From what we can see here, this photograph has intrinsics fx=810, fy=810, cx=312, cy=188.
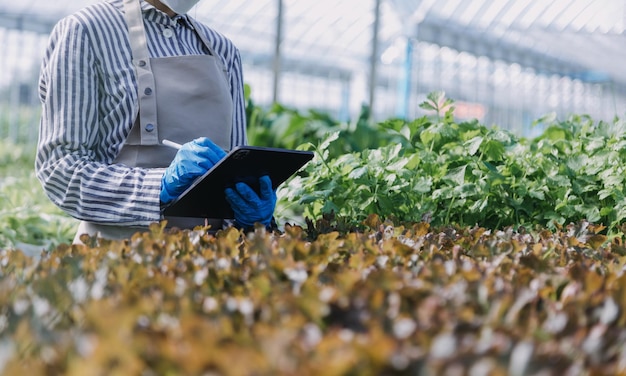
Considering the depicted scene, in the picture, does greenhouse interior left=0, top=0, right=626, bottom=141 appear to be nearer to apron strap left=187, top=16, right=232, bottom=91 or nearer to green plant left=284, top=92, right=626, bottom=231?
green plant left=284, top=92, right=626, bottom=231

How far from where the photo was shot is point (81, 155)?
2068 millimetres

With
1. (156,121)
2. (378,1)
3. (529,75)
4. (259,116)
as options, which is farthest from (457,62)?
(156,121)

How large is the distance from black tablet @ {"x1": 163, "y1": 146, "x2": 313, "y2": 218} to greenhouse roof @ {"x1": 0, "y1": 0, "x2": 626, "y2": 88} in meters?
8.45

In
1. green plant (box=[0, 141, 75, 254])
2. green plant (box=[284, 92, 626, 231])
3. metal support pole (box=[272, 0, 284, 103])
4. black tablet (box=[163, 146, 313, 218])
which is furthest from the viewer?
metal support pole (box=[272, 0, 284, 103])

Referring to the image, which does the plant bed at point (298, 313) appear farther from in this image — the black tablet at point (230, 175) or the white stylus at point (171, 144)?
the white stylus at point (171, 144)

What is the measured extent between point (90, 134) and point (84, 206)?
0.19 metres

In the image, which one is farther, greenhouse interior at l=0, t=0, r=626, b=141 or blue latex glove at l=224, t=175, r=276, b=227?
greenhouse interior at l=0, t=0, r=626, b=141

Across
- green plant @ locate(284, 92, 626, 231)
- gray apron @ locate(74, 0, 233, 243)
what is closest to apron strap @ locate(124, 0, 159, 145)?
gray apron @ locate(74, 0, 233, 243)

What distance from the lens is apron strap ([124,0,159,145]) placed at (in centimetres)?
211

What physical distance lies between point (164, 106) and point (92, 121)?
19cm

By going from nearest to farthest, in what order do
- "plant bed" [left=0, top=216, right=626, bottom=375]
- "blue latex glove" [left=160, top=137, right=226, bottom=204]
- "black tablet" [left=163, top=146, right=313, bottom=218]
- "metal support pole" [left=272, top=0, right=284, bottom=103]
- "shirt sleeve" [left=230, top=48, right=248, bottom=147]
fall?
"plant bed" [left=0, top=216, right=626, bottom=375] → "black tablet" [left=163, top=146, right=313, bottom=218] → "blue latex glove" [left=160, top=137, right=226, bottom=204] → "shirt sleeve" [left=230, top=48, right=248, bottom=147] → "metal support pole" [left=272, top=0, right=284, bottom=103]

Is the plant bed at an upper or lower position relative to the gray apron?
lower

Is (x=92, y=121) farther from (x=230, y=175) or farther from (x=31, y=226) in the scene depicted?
(x=31, y=226)

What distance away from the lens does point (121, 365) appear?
80 cm
